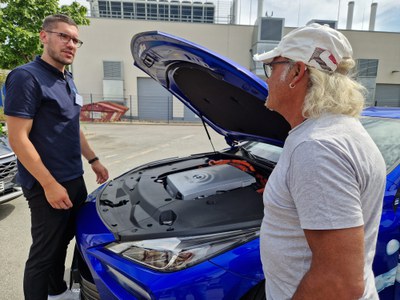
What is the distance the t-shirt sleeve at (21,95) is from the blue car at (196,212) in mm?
716

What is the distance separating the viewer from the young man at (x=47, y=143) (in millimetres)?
1769

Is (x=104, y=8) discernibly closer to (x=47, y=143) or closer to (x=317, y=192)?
(x=47, y=143)

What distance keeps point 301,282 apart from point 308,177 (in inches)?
13.0

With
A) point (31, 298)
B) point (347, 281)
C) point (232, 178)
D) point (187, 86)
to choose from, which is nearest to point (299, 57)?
point (347, 281)

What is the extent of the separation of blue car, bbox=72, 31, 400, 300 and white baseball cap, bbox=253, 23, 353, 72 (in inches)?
21.9

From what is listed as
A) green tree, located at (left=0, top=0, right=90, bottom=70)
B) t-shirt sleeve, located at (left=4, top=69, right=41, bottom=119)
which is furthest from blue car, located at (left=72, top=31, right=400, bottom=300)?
green tree, located at (left=0, top=0, right=90, bottom=70)

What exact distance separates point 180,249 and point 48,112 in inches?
48.8

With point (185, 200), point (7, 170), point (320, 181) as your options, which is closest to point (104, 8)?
point (7, 170)

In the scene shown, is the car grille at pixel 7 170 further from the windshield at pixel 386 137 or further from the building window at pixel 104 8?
the building window at pixel 104 8

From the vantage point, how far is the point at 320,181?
2.49 feet

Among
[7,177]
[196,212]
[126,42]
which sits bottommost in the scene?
[7,177]

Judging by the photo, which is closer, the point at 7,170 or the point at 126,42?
the point at 7,170

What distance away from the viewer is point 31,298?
1.93m

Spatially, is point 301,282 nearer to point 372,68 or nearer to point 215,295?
point 215,295
